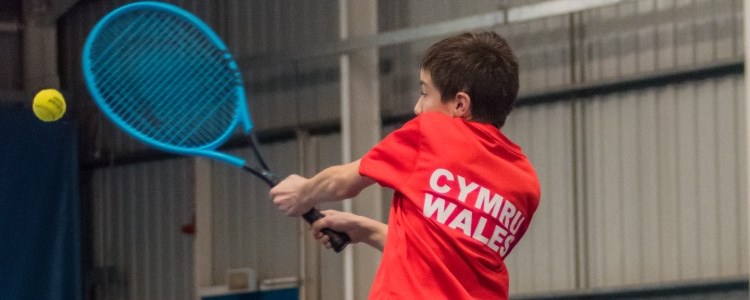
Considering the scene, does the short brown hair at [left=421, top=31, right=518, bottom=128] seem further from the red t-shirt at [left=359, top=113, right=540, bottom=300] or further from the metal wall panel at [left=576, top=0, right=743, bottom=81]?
the metal wall panel at [left=576, top=0, right=743, bottom=81]

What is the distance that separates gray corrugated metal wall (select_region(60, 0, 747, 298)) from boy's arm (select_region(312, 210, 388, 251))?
340 centimetres

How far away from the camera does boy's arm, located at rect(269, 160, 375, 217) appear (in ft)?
9.08

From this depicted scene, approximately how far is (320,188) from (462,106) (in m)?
0.44

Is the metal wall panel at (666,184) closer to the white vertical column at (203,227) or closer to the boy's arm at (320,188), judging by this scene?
the white vertical column at (203,227)

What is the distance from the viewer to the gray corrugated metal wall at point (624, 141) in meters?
6.11

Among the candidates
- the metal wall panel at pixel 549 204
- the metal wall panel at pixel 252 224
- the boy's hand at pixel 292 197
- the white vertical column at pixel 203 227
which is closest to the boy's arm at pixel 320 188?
the boy's hand at pixel 292 197

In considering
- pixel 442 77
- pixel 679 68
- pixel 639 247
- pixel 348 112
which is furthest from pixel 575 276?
pixel 442 77

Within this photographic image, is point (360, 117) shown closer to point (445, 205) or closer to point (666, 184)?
point (666, 184)

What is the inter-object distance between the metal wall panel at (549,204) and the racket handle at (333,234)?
12.2 ft

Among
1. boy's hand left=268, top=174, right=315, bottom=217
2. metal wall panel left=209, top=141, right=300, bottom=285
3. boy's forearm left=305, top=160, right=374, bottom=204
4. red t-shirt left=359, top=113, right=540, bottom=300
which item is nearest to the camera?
red t-shirt left=359, top=113, right=540, bottom=300

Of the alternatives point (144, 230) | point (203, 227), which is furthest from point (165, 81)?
point (144, 230)

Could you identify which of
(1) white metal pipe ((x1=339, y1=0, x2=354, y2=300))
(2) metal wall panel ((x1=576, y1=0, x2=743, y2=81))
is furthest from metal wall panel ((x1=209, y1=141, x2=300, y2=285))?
(2) metal wall panel ((x1=576, y1=0, x2=743, y2=81))

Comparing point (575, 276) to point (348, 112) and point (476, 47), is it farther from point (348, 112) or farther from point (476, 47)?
point (476, 47)

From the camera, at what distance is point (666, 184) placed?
20.9ft
